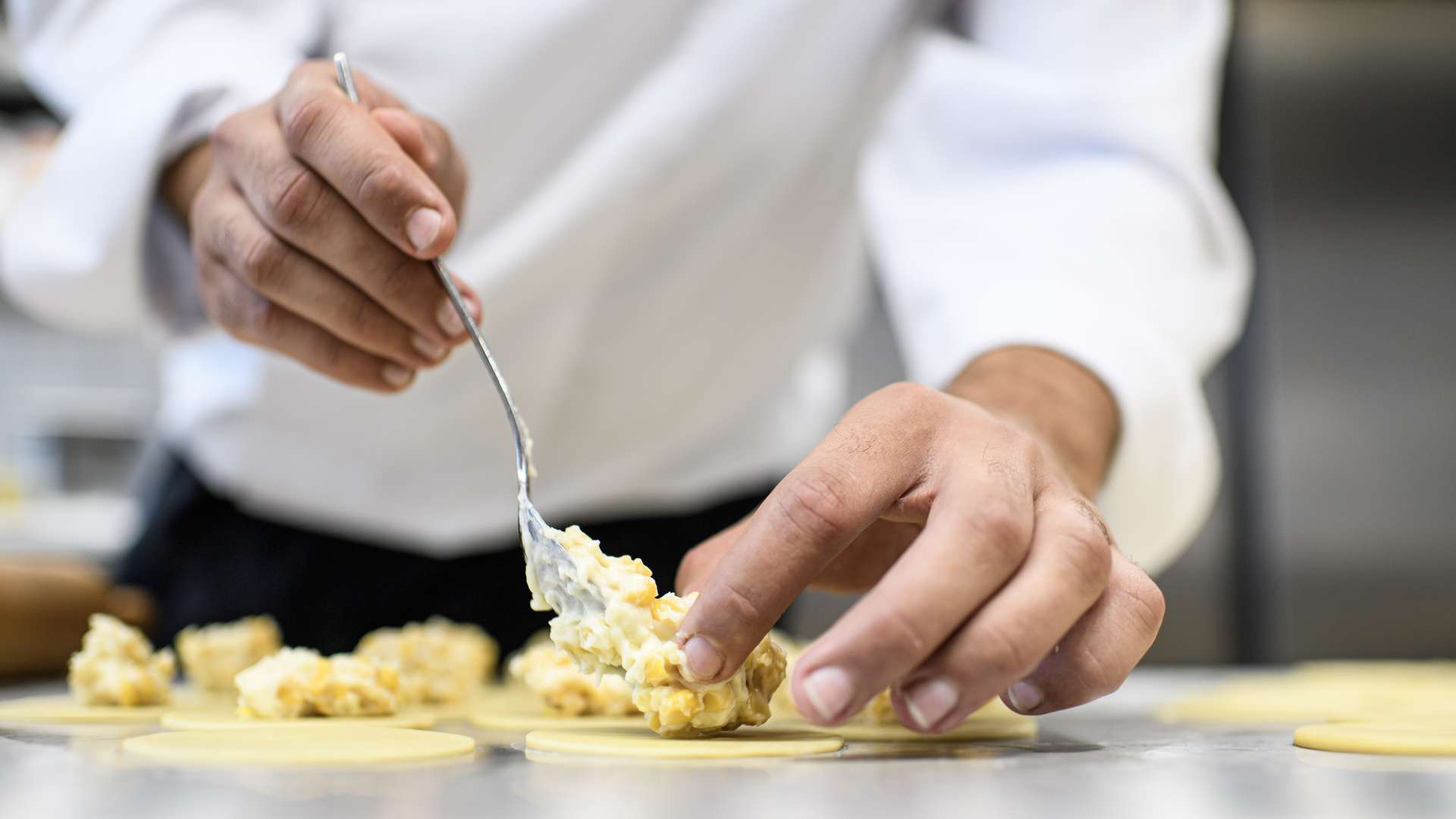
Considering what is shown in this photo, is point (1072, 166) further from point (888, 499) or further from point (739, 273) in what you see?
point (888, 499)

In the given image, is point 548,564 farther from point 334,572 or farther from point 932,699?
Answer: point 334,572

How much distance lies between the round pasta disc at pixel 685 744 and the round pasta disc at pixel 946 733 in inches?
1.3

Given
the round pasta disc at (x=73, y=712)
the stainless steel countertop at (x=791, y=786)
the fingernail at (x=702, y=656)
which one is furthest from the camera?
the round pasta disc at (x=73, y=712)

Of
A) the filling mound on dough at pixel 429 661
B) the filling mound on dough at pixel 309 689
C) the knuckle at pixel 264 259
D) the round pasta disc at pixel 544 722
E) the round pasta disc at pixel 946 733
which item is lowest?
the round pasta disc at pixel 946 733

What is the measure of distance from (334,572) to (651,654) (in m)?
0.85

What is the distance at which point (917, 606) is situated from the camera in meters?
0.54

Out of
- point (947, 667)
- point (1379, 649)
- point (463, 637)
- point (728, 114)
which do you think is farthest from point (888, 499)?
point (1379, 649)

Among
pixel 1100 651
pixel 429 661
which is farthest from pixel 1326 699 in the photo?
pixel 429 661

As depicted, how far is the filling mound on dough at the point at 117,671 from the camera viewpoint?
874mm

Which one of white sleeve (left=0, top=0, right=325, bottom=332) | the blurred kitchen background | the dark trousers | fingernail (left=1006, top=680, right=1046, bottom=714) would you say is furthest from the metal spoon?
the blurred kitchen background

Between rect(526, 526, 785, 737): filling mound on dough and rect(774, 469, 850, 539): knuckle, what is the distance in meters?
0.10

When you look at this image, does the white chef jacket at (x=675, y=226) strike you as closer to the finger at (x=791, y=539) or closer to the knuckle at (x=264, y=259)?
the knuckle at (x=264, y=259)

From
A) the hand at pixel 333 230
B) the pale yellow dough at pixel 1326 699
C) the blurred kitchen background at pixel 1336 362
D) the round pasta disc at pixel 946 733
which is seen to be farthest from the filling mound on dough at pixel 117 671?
the blurred kitchen background at pixel 1336 362

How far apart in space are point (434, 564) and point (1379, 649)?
1911 millimetres
